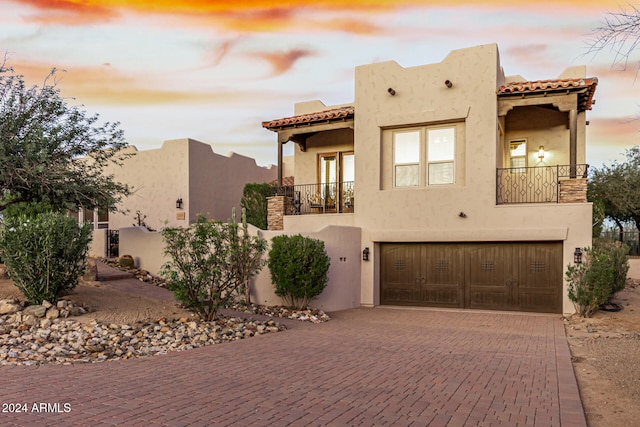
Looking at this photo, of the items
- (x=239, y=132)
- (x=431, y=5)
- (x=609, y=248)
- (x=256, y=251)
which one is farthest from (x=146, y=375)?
(x=239, y=132)

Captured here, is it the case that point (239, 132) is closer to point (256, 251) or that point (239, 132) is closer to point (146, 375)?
point (256, 251)

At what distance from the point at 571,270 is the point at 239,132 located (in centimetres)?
1746

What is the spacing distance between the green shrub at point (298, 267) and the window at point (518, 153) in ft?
25.2

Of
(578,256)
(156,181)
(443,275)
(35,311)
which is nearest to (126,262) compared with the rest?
(35,311)

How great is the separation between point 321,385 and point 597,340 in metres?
6.79

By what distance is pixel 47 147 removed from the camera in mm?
13297

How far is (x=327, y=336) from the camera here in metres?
10.6

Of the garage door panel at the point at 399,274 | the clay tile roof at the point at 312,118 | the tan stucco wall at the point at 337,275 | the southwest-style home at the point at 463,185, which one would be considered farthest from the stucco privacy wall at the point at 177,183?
the garage door panel at the point at 399,274

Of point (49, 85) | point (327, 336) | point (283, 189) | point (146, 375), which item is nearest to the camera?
point (146, 375)

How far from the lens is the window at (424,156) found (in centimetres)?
1552

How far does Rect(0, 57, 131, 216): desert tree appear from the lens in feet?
42.0

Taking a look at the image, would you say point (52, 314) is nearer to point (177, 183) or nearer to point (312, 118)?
point (312, 118)

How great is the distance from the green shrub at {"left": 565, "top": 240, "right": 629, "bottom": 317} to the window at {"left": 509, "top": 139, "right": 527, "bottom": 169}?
4013mm

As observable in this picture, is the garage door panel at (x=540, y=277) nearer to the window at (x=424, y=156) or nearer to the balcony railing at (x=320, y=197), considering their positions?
the window at (x=424, y=156)
